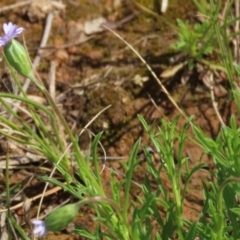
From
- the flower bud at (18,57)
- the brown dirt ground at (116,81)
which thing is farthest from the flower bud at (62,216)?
the brown dirt ground at (116,81)

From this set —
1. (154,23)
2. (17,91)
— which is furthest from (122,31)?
(17,91)

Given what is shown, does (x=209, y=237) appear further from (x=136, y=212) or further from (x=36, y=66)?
(x=36, y=66)

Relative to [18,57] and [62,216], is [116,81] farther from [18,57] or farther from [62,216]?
[62,216]

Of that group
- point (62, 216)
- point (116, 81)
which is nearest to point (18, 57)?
point (62, 216)

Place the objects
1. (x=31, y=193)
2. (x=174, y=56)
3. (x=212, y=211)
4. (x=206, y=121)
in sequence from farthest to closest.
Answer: (x=174, y=56), (x=206, y=121), (x=31, y=193), (x=212, y=211)

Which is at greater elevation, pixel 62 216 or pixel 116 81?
pixel 62 216

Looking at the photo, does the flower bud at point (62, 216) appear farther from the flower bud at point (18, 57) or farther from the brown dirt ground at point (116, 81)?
the brown dirt ground at point (116, 81)
